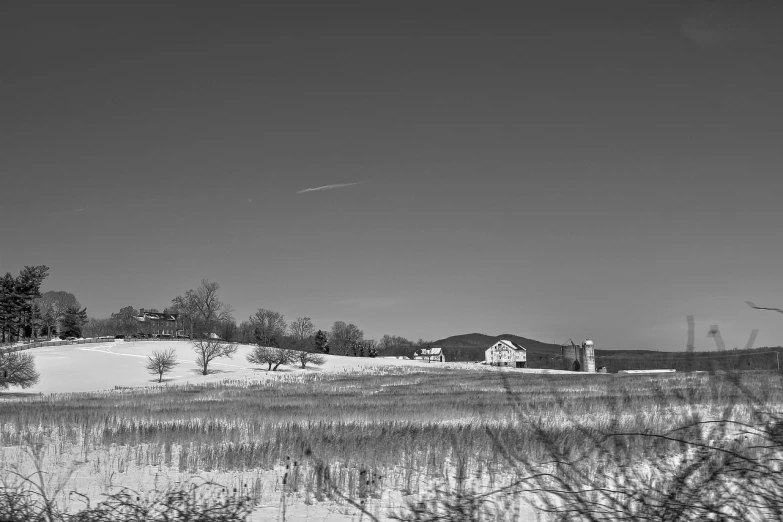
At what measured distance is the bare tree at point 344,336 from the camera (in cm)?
15774

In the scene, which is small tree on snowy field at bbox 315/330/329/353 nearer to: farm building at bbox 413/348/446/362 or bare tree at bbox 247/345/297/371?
farm building at bbox 413/348/446/362

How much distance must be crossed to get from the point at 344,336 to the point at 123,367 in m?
88.6

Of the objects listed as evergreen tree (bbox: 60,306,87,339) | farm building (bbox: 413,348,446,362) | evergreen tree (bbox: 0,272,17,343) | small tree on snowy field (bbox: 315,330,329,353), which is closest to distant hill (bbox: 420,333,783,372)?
farm building (bbox: 413,348,446,362)

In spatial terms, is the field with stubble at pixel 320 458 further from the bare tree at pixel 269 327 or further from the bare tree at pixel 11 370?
the bare tree at pixel 269 327

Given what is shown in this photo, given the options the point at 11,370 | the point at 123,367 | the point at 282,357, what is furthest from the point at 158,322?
the point at 11,370

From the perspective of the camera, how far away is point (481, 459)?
1012 centimetres

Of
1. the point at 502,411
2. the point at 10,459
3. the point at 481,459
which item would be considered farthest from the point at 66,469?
the point at 502,411

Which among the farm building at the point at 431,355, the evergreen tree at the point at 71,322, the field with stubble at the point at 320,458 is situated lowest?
the farm building at the point at 431,355

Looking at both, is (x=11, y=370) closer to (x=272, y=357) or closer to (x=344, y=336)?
(x=272, y=357)

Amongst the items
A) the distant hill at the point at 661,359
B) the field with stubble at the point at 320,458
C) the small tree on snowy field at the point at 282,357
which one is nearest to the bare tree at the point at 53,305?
the small tree on snowy field at the point at 282,357

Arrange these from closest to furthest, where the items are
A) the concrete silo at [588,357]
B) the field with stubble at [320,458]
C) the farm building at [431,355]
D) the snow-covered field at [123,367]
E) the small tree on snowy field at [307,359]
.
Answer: the field with stubble at [320,458] → the snow-covered field at [123,367] → the small tree on snowy field at [307,359] → the concrete silo at [588,357] → the farm building at [431,355]

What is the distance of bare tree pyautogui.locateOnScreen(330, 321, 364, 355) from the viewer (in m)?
158

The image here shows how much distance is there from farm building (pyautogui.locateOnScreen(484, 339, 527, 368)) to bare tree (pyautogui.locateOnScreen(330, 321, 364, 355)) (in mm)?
41026

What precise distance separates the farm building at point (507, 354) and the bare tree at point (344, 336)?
4103 cm
